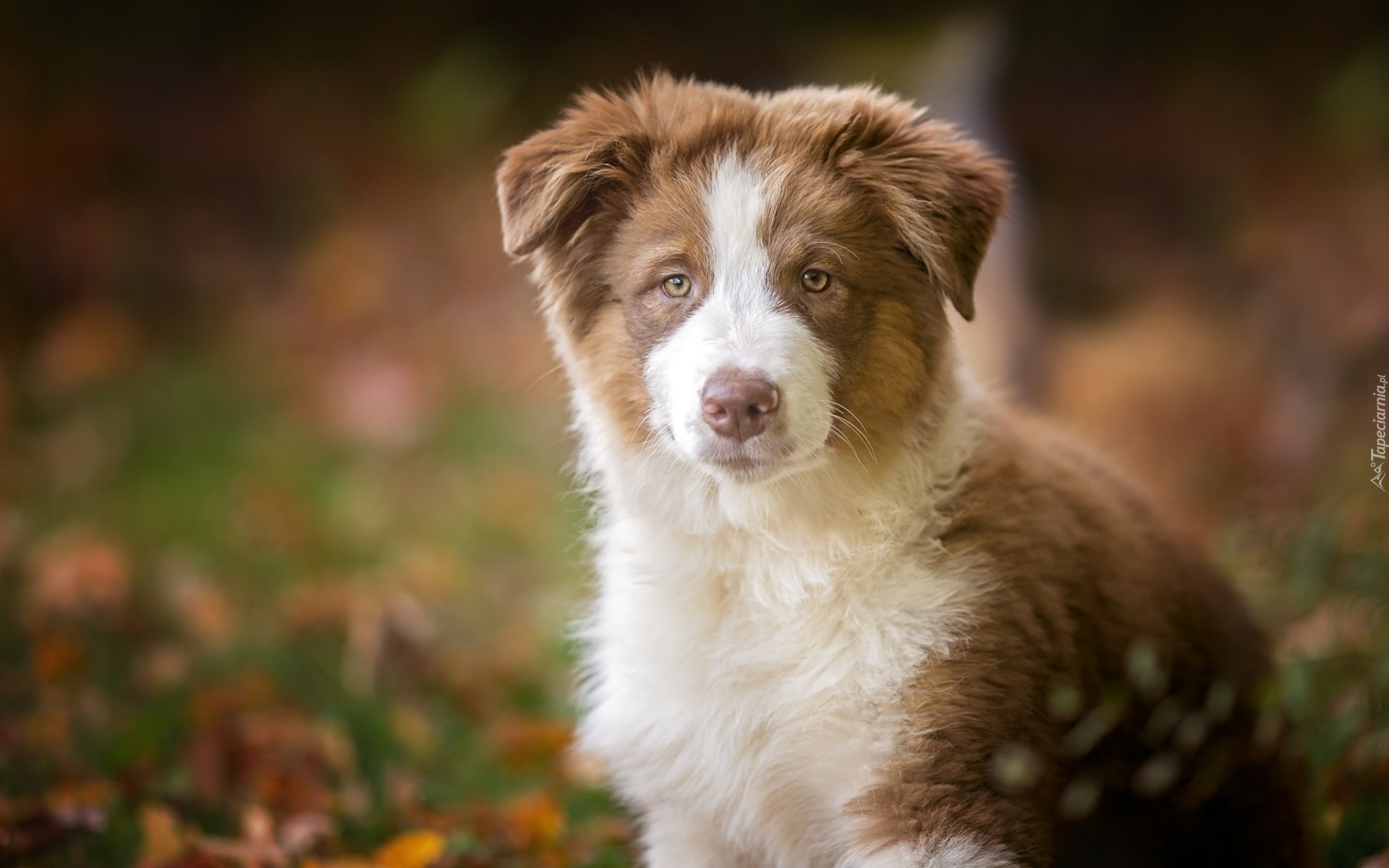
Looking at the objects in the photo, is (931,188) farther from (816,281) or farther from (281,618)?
(281,618)

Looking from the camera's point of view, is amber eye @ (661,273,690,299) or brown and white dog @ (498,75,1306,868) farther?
amber eye @ (661,273,690,299)

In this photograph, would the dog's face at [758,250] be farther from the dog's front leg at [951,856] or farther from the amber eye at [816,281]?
the dog's front leg at [951,856]

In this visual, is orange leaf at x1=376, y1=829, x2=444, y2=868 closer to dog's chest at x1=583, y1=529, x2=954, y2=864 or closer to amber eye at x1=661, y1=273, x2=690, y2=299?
dog's chest at x1=583, y1=529, x2=954, y2=864

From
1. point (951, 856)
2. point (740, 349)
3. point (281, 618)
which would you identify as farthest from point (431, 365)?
point (951, 856)

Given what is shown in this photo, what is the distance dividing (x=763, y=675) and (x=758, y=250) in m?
0.87

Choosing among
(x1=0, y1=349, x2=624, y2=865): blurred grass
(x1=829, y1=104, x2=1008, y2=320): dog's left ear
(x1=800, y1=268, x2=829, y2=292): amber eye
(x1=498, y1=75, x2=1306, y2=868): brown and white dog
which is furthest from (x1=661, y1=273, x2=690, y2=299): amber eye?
(x1=0, y1=349, x2=624, y2=865): blurred grass

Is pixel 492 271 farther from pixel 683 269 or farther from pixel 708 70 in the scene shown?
pixel 683 269

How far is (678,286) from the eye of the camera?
2600 millimetres

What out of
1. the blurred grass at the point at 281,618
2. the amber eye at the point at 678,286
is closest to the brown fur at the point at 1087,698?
the amber eye at the point at 678,286

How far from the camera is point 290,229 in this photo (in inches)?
279

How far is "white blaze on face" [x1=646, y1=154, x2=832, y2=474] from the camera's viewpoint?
241cm

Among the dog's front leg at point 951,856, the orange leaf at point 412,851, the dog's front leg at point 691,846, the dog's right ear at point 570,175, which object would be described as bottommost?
the orange leaf at point 412,851

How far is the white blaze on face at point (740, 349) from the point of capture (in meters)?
2.41

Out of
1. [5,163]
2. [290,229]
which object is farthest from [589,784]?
[5,163]
